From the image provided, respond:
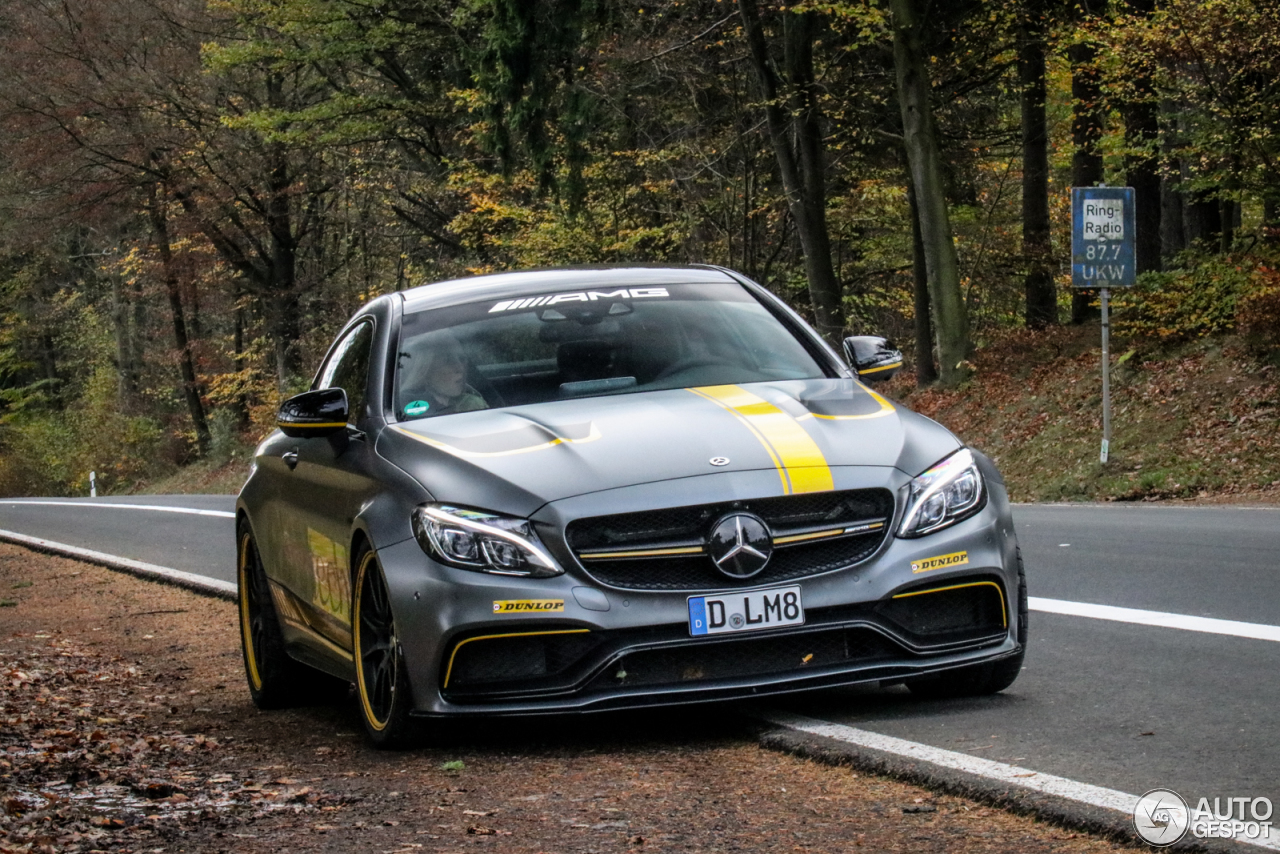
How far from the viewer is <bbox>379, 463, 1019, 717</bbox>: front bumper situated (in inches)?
225

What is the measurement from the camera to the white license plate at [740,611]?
5.73m

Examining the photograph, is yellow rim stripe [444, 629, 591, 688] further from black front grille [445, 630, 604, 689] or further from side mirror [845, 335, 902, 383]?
side mirror [845, 335, 902, 383]

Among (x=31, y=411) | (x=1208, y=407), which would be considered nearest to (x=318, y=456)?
(x=1208, y=407)

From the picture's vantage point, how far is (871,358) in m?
7.42

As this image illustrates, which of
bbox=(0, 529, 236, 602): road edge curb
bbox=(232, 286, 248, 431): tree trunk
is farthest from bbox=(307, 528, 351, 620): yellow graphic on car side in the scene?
bbox=(232, 286, 248, 431): tree trunk

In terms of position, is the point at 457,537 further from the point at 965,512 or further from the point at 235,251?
the point at 235,251

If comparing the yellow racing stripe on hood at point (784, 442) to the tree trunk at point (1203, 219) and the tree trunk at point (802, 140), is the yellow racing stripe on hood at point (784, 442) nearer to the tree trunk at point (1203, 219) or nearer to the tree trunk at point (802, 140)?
the tree trunk at point (1203, 219)

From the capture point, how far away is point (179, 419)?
6369 centimetres

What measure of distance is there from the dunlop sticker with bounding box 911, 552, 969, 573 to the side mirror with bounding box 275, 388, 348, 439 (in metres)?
2.40

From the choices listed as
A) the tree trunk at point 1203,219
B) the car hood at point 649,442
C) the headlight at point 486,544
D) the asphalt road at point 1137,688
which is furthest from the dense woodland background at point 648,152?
the headlight at point 486,544

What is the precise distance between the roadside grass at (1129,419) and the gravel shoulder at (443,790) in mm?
13354

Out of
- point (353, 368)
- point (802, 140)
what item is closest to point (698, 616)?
point (353, 368)

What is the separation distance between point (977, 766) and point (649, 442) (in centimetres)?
158

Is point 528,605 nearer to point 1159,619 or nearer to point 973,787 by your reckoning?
point 973,787
